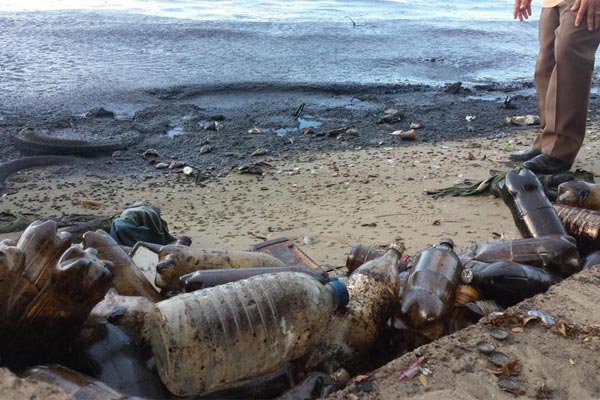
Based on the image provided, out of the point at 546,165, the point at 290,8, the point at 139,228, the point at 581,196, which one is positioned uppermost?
the point at 290,8

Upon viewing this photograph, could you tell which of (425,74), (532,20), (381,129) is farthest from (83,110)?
(532,20)

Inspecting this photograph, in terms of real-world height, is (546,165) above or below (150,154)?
above

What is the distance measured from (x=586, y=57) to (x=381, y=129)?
323cm

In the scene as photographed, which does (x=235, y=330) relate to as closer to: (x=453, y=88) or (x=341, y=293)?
(x=341, y=293)

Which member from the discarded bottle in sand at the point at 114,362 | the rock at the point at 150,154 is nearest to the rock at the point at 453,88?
the rock at the point at 150,154

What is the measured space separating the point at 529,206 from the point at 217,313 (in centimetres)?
234

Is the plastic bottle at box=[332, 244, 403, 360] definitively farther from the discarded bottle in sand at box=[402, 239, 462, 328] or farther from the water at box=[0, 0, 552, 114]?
the water at box=[0, 0, 552, 114]

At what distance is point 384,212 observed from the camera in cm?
521

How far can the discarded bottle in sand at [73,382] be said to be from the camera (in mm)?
1936

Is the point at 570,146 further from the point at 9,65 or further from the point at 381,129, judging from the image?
the point at 9,65

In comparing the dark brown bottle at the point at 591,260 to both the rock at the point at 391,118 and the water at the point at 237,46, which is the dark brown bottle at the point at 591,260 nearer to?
the rock at the point at 391,118

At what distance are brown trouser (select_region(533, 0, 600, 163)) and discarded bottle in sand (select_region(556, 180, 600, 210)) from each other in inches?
60.9

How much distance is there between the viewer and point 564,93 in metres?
5.47

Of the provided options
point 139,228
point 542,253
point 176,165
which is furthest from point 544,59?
point 139,228
